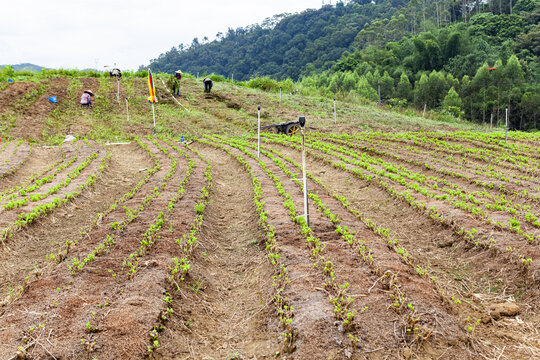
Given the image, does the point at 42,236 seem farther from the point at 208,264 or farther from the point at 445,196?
the point at 445,196

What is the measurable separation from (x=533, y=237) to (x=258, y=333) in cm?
497

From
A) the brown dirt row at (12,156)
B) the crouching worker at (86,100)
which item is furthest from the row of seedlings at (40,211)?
the crouching worker at (86,100)

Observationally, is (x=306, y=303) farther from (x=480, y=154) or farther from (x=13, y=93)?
(x=13, y=93)

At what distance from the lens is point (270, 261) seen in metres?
6.32

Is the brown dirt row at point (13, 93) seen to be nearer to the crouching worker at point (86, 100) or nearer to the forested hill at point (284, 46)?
the crouching worker at point (86, 100)

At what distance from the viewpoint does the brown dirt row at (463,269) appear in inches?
188

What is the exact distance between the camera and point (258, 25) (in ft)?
419

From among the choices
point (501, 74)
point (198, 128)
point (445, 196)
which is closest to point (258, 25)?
point (501, 74)

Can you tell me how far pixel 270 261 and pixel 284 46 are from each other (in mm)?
100186

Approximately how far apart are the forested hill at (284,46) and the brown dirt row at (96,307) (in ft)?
269

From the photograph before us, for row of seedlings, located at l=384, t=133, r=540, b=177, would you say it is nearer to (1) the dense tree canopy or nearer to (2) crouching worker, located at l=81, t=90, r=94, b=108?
(1) the dense tree canopy

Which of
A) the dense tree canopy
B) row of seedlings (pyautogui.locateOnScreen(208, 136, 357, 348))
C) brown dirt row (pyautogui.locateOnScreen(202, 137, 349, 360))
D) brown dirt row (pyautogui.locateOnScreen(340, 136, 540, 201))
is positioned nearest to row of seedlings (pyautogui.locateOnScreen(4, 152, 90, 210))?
brown dirt row (pyautogui.locateOnScreen(202, 137, 349, 360))

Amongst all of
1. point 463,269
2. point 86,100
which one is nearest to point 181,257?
point 463,269

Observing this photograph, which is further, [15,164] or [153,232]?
[15,164]
